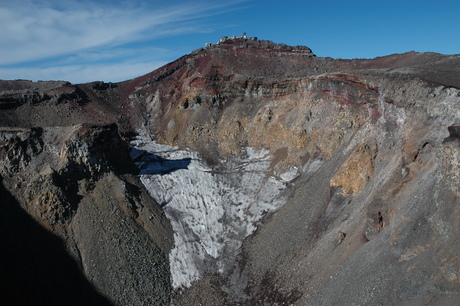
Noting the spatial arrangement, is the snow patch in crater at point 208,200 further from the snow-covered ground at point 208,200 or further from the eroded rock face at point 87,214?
the eroded rock face at point 87,214

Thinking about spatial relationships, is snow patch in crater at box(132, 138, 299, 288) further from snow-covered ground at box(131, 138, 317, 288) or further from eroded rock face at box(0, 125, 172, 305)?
eroded rock face at box(0, 125, 172, 305)

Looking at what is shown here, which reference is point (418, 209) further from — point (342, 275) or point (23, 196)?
point (23, 196)

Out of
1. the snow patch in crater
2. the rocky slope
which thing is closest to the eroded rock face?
the rocky slope

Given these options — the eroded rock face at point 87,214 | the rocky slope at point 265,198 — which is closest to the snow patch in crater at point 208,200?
the rocky slope at point 265,198

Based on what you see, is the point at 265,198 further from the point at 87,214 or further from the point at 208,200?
the point at 87,214

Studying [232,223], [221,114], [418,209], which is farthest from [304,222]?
[221,114]

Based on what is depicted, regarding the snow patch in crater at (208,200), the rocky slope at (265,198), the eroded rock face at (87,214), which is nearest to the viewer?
the rocky slope at (265,198)
